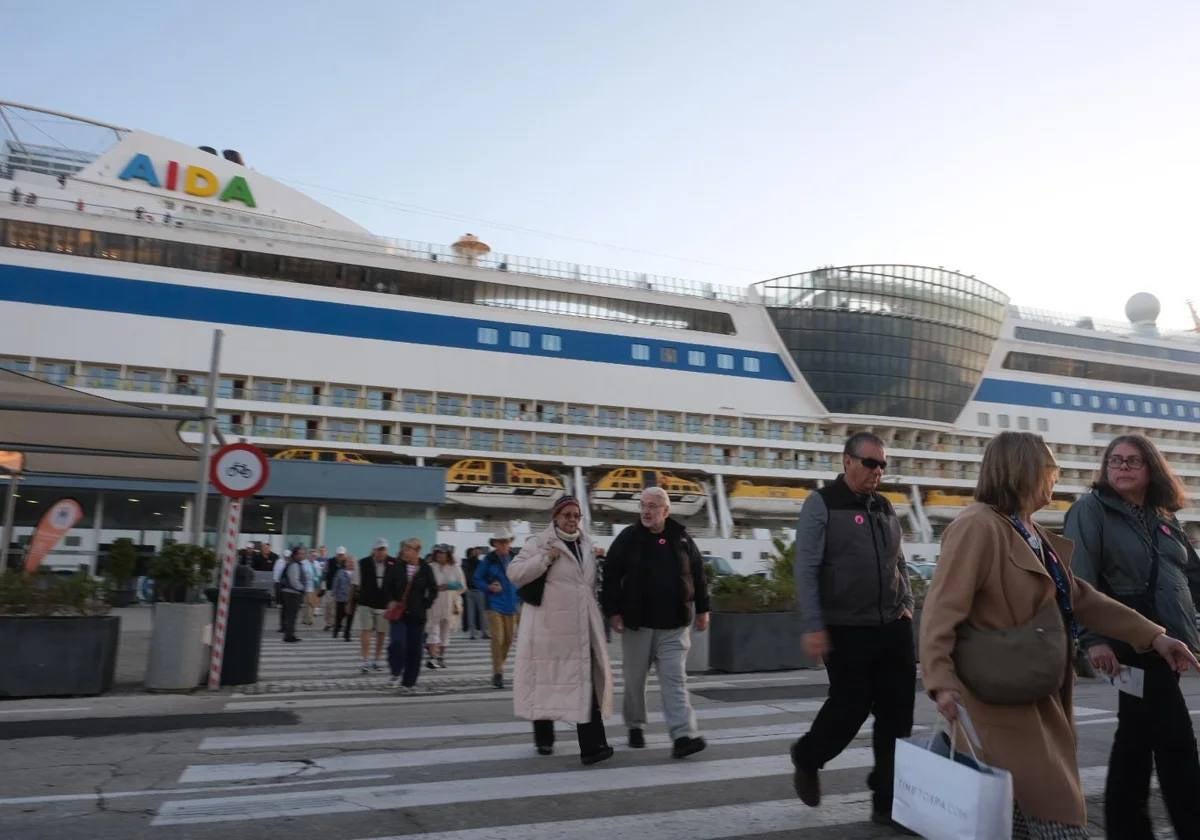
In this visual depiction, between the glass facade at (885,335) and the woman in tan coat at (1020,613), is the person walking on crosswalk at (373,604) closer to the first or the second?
the woman in tan coat at (1020,613)

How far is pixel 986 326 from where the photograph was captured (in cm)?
4834

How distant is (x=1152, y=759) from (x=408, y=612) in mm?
6566

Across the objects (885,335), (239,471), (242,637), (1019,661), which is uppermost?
(885,335)

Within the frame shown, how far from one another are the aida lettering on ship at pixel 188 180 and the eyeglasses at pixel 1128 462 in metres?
39.7

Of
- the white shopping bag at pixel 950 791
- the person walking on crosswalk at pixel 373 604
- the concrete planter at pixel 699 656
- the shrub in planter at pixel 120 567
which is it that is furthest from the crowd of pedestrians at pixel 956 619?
the person walking on crosswalk at pixel 373 604

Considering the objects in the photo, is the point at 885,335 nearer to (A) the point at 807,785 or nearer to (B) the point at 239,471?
(B) the point at 239,471

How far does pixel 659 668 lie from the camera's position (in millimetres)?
5391

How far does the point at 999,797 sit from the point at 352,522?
27369mm

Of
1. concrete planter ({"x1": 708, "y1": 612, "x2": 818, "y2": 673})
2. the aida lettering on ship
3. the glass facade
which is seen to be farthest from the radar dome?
concrete planter ({"x1": 708, "y1": 612, "x2": 818, "y2": 673})

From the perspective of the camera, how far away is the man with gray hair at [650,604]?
5293 mm

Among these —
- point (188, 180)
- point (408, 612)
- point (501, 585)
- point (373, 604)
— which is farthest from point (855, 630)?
point (188, 180)

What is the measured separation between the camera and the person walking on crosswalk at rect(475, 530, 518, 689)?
9188 mm

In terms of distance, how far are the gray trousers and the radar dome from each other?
198 feet

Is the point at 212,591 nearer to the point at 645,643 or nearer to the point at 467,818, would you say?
the point at 645,643
